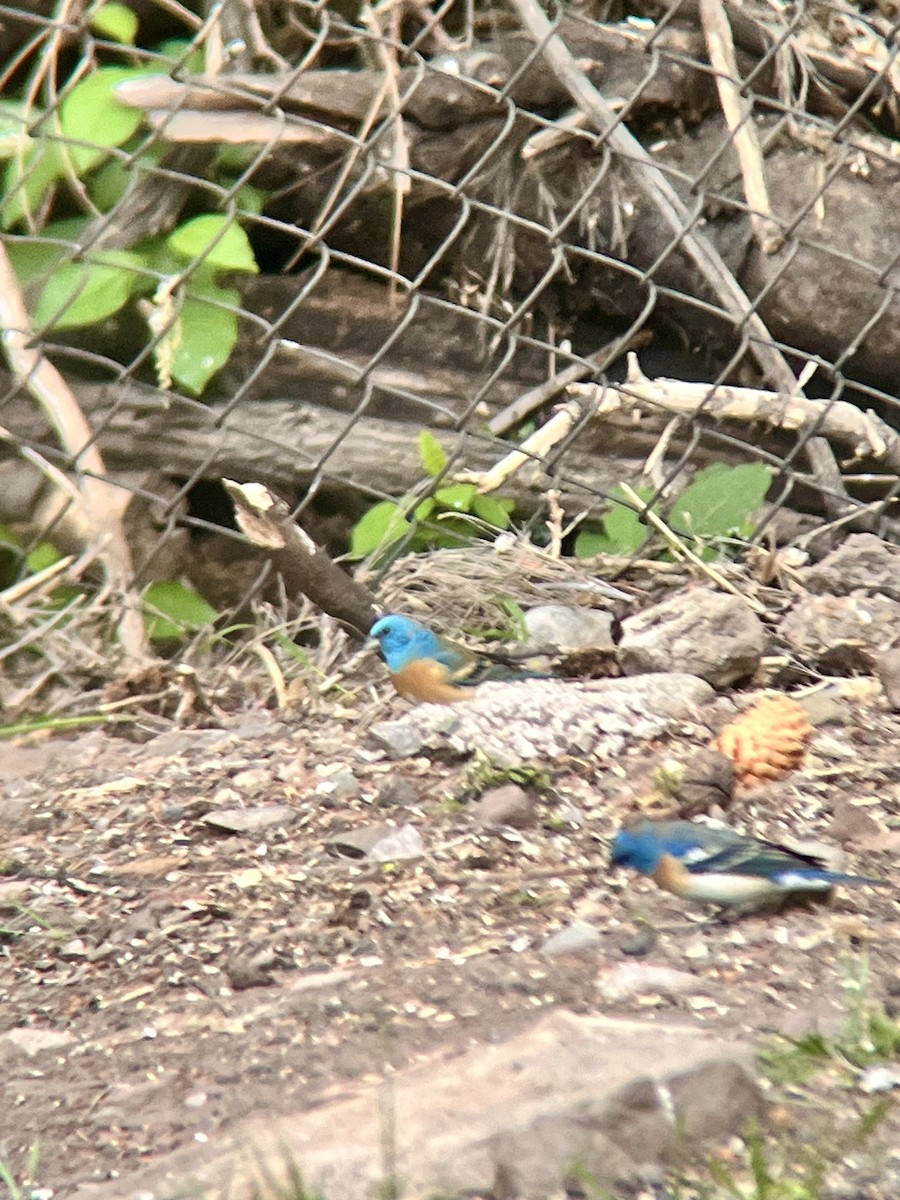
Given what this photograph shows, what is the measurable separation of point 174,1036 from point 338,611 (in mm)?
1176

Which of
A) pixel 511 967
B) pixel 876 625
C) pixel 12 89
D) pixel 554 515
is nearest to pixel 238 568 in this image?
pixel 554 515

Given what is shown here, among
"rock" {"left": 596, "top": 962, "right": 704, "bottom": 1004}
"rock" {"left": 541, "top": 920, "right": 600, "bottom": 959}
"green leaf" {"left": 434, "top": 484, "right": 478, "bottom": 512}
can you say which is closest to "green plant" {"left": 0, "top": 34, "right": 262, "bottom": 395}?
"green leaf" {"left": 434, "top": 484, "right": 478, "bottom": 512}

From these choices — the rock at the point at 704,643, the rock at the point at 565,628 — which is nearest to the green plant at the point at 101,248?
the rock at the point at 565,628

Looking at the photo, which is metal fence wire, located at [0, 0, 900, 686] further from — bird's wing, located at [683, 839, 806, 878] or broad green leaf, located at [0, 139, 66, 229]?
bird's wing, located at [683, 839, 806, 878]

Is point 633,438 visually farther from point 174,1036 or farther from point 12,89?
point 174,1036

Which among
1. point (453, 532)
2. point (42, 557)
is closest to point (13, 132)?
point (42, 557)

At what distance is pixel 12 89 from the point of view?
135 inches

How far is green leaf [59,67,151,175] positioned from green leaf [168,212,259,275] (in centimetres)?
23

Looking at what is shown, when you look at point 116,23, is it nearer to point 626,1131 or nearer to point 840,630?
point 840,630

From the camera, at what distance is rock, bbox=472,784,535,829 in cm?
235

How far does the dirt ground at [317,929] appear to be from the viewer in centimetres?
169

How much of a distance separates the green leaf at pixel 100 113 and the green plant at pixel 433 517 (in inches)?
35.5

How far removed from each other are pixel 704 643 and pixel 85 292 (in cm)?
151

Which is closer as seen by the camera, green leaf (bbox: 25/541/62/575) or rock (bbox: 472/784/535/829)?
rock (bbox: 472/784/535/829)
